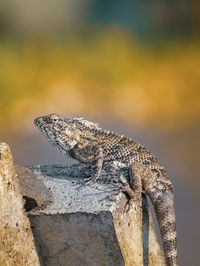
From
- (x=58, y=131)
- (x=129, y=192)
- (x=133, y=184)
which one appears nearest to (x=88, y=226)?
(x=129, y=192)

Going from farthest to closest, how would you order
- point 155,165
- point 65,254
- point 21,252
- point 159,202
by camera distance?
point 155,165 → point 159,202 → point 65,254 → point 21,252

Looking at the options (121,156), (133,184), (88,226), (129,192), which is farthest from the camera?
(121,156)

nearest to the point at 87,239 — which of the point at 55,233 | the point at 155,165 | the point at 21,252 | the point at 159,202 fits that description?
the point at 55,233

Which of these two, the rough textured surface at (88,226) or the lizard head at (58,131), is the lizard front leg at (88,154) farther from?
the rough textured surface at (88,226)

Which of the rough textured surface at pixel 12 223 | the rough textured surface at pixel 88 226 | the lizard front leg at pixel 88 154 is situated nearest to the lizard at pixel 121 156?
the lizard front leg at pixel 88 154

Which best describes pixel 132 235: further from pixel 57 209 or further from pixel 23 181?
pixel 23 181

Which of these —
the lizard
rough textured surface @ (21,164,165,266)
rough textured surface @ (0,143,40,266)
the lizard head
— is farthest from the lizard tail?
rough textured surface @ (0,143,40,266)

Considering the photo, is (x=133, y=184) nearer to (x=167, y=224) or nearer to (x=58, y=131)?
(x=167, y=224)
